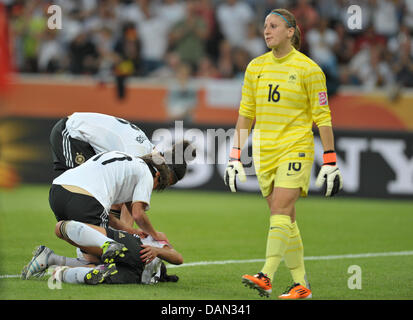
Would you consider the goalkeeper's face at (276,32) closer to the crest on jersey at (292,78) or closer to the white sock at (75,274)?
the crest on jersey at (292,78)

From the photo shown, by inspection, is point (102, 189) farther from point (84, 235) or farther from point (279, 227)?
point (279, 227)

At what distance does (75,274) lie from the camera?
7.23 m

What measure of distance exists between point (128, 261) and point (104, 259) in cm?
25

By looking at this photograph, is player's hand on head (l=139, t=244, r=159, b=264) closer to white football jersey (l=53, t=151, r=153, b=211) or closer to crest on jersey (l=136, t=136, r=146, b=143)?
white football jersey (l=53, t=151, r=153, b=211)

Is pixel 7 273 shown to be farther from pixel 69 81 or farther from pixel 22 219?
pixel 69 81

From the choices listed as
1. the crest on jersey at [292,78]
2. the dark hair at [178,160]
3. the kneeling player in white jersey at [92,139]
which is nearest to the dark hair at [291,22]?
the crest on jersey at [292,78]

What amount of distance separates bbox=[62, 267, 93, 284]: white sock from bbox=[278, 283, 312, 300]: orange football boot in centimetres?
172

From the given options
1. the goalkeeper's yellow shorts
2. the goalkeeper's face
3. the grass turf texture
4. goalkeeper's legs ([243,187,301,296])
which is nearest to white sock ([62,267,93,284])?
the grass turf texture

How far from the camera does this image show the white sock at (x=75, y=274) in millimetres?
7199

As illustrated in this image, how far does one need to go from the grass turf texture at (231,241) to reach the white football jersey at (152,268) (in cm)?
11

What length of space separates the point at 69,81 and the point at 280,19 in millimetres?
11056

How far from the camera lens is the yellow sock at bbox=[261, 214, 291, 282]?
6859mm

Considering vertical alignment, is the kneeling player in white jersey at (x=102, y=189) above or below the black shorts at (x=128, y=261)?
above
